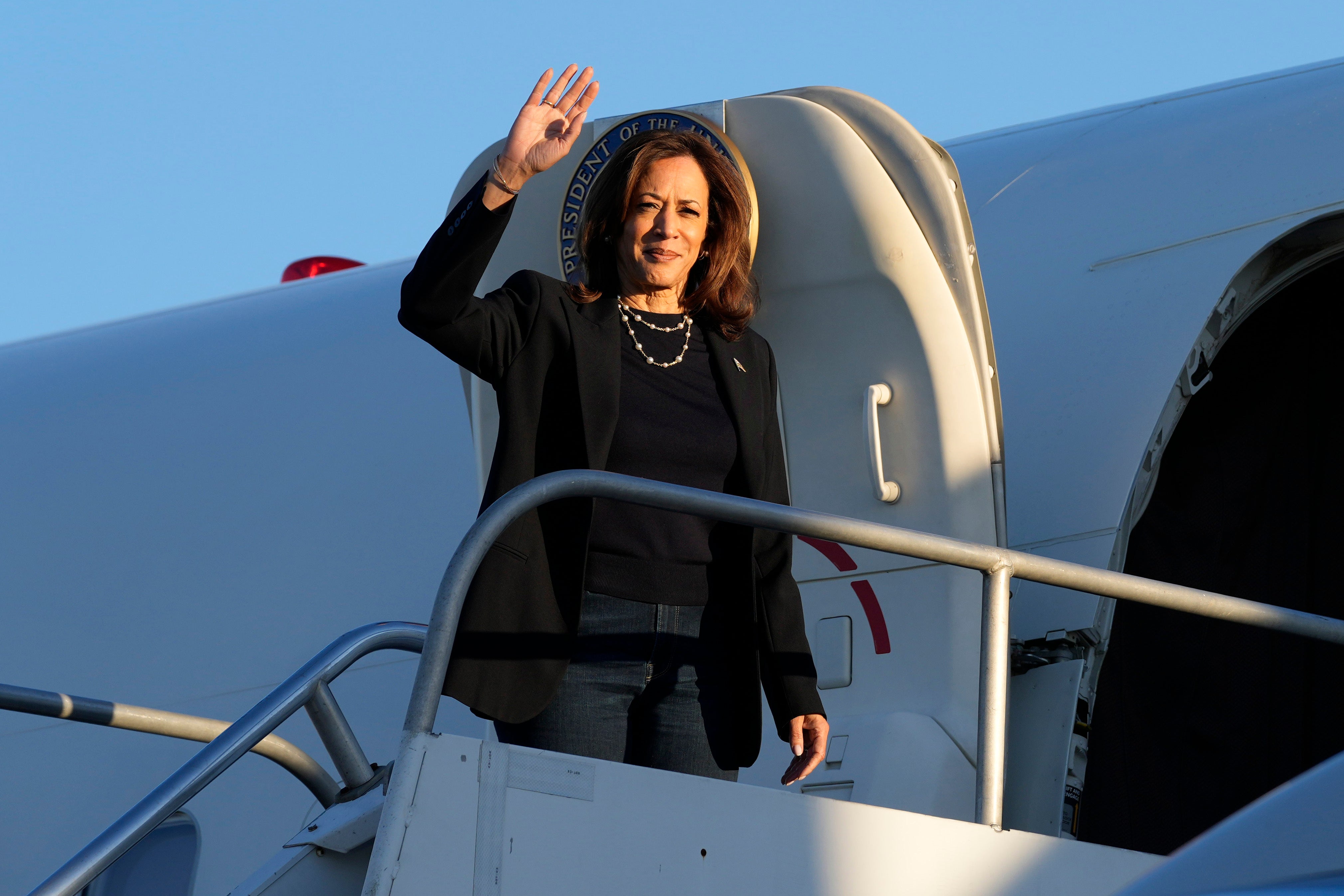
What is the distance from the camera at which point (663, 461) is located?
2922 mm

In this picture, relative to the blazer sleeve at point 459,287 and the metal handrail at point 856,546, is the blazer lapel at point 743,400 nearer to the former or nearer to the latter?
the metal handrail at point 856,546

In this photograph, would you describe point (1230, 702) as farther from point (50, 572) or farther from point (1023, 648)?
point (50, 572)

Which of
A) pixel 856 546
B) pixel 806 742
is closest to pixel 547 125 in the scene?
pixel 856 546

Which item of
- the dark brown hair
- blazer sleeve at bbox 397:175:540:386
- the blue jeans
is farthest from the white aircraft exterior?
the dark brown hair

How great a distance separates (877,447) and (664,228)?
4.13 feet

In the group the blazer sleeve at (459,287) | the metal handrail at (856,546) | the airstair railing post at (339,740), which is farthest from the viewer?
the airstair railing post at (339,740)

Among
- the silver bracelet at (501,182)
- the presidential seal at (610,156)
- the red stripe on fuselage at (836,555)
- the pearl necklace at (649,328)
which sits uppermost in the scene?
the presidential seal at (610,156)

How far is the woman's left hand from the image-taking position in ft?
9.87

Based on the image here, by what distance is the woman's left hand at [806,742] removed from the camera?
9.87ft

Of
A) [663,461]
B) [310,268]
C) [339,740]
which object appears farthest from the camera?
[310,268]

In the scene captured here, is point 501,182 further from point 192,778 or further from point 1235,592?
point 1235,592

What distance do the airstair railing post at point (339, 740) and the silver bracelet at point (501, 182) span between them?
1.50 meters

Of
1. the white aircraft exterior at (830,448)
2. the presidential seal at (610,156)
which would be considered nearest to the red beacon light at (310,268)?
the white aircraft exterior at (830,448)

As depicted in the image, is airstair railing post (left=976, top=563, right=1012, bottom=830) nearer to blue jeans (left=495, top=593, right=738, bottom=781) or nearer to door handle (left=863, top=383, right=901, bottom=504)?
blue jeans (left=495, top=593, right=738, bottom=781)
